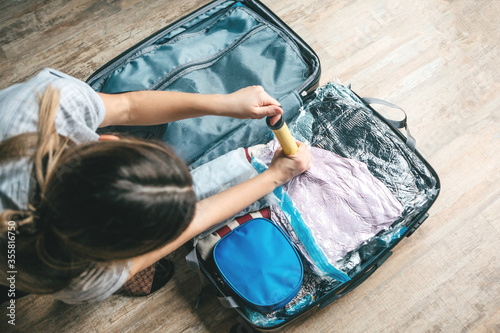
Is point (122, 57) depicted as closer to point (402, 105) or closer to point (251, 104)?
point (251, 104)

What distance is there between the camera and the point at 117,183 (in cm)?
46

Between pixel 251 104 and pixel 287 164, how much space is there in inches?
5.8

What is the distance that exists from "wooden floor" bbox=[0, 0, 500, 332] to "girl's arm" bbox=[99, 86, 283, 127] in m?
0.42

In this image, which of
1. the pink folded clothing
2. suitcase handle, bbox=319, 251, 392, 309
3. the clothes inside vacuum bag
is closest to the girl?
the pink folded clothing

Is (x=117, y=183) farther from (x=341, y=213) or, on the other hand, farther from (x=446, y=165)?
(x=446, y=165)

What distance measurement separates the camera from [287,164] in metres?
0.73

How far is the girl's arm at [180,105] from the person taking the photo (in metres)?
0.72

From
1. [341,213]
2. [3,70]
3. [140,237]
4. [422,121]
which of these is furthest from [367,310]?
[3,70]

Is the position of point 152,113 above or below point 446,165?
above

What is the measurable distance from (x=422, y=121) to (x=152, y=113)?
0.79 m

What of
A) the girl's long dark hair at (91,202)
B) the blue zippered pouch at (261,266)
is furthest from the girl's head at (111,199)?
the blue zippered pouch at (261,266)

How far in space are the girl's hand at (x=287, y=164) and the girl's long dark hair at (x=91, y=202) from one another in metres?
0.24

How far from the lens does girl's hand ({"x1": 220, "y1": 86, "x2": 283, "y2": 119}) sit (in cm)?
71

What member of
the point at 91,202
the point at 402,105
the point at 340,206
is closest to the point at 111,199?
the point at 91,202
